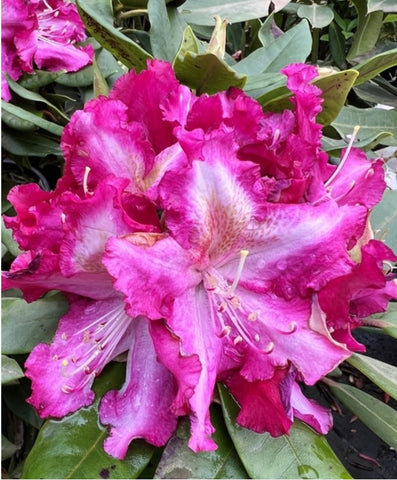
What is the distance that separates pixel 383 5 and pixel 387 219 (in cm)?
44

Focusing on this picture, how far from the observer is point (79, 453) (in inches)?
23.6

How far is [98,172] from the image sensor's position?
0.57 meters

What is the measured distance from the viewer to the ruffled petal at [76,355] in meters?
0.59

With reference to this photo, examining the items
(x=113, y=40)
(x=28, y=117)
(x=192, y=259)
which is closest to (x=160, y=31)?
(x=113, y=40)

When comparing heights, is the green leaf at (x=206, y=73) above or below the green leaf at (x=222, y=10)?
above

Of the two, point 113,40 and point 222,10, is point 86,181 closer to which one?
point 113,40

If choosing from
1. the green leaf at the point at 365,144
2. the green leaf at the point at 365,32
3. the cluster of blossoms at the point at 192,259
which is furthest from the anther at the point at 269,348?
the green leaf at the point at 365,32

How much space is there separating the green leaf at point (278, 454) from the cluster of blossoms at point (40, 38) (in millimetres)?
514

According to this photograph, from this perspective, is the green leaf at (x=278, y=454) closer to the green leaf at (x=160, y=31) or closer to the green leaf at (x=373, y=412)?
the green leaf at (x=373, y=412)

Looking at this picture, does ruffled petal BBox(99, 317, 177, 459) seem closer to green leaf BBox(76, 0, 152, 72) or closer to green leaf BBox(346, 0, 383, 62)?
green leaf BBox(76, 0, 152, 72)

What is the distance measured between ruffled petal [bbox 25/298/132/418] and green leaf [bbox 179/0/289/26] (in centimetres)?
51

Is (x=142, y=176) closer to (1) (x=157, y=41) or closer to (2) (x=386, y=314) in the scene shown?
(1) (x=157, y=41)

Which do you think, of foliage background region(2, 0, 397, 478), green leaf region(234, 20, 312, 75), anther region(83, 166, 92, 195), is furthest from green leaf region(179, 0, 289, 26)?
anther region(83, 166, 92, 195)

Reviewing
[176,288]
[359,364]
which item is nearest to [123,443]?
[176,288]
